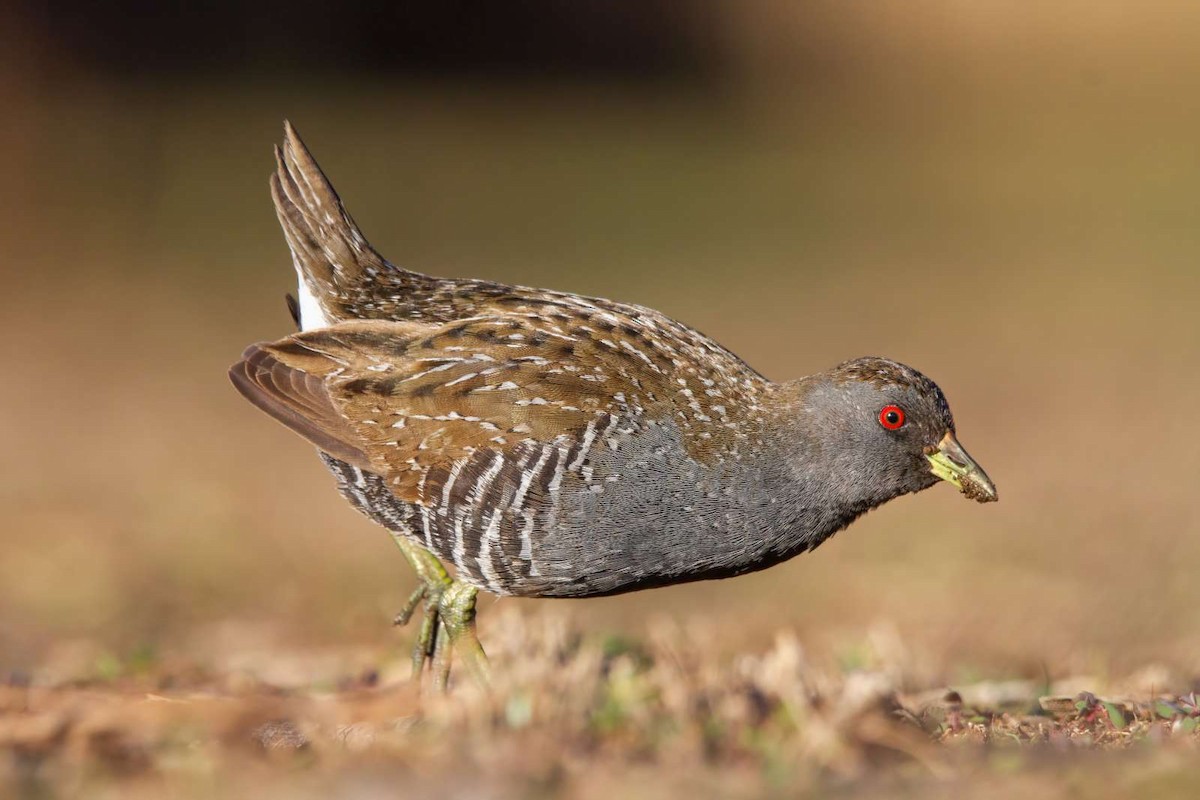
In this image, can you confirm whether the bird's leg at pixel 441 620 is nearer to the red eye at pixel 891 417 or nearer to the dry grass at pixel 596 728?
the dry grass at pixel 596 728

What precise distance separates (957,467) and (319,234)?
8.89 feet

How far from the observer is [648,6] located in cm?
2569

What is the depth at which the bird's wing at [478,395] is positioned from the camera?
5.12 m

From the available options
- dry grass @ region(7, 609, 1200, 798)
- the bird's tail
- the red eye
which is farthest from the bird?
the bird's tail

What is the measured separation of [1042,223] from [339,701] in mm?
18991

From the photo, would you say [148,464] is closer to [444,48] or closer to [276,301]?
[276,301]

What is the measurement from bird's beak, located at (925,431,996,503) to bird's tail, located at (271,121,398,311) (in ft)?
7.66

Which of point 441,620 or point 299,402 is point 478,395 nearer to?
point 299,402

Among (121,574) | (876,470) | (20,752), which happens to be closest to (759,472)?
(876,470)

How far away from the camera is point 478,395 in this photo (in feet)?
17.2

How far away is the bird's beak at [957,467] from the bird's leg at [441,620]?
1.63m

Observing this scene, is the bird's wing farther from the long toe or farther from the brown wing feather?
the long toe

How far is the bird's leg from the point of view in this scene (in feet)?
17.8

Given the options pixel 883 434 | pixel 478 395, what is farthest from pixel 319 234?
pixel 883 434
